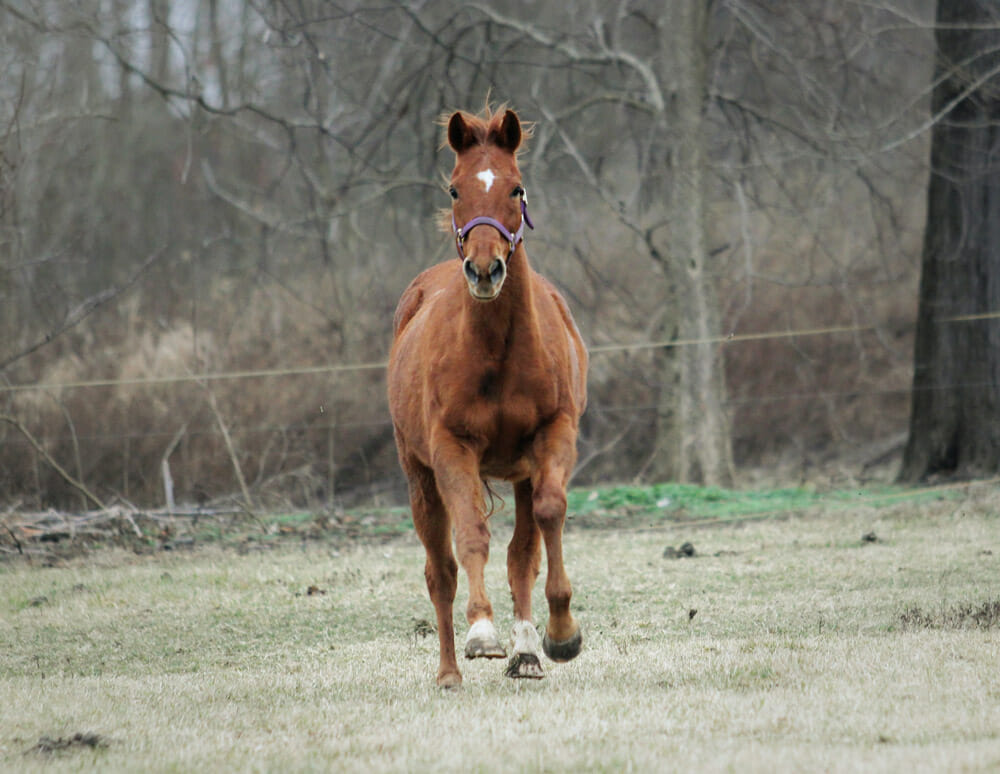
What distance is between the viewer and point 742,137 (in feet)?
55.8

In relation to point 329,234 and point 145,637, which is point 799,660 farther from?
point 329,234

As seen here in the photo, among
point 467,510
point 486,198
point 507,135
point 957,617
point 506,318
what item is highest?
point 507,135

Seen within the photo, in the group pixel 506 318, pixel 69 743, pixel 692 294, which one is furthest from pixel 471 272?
pixel 692 294

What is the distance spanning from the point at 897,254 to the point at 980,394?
31.1 feet

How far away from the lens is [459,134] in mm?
5234

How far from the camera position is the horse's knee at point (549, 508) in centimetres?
502

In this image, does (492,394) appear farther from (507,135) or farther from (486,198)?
(507,135)

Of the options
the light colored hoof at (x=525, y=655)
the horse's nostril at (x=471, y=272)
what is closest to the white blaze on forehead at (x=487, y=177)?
the horse's nostril at (x=471, y=272)

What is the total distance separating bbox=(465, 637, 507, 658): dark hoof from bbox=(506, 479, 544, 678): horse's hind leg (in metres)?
0.53

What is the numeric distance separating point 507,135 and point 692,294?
10.5m

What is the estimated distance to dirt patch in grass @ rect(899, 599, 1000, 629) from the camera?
6207 millimetres

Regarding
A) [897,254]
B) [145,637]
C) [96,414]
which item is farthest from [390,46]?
[145,637]

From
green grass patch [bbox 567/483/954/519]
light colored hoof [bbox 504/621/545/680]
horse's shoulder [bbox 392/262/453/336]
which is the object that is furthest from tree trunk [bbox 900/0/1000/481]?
light colored hoof [bbox 504/621/545/680]

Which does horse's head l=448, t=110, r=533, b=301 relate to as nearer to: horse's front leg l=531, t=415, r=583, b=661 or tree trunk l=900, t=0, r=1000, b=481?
horse's front leg l=531, t=415, r=583, b=661
